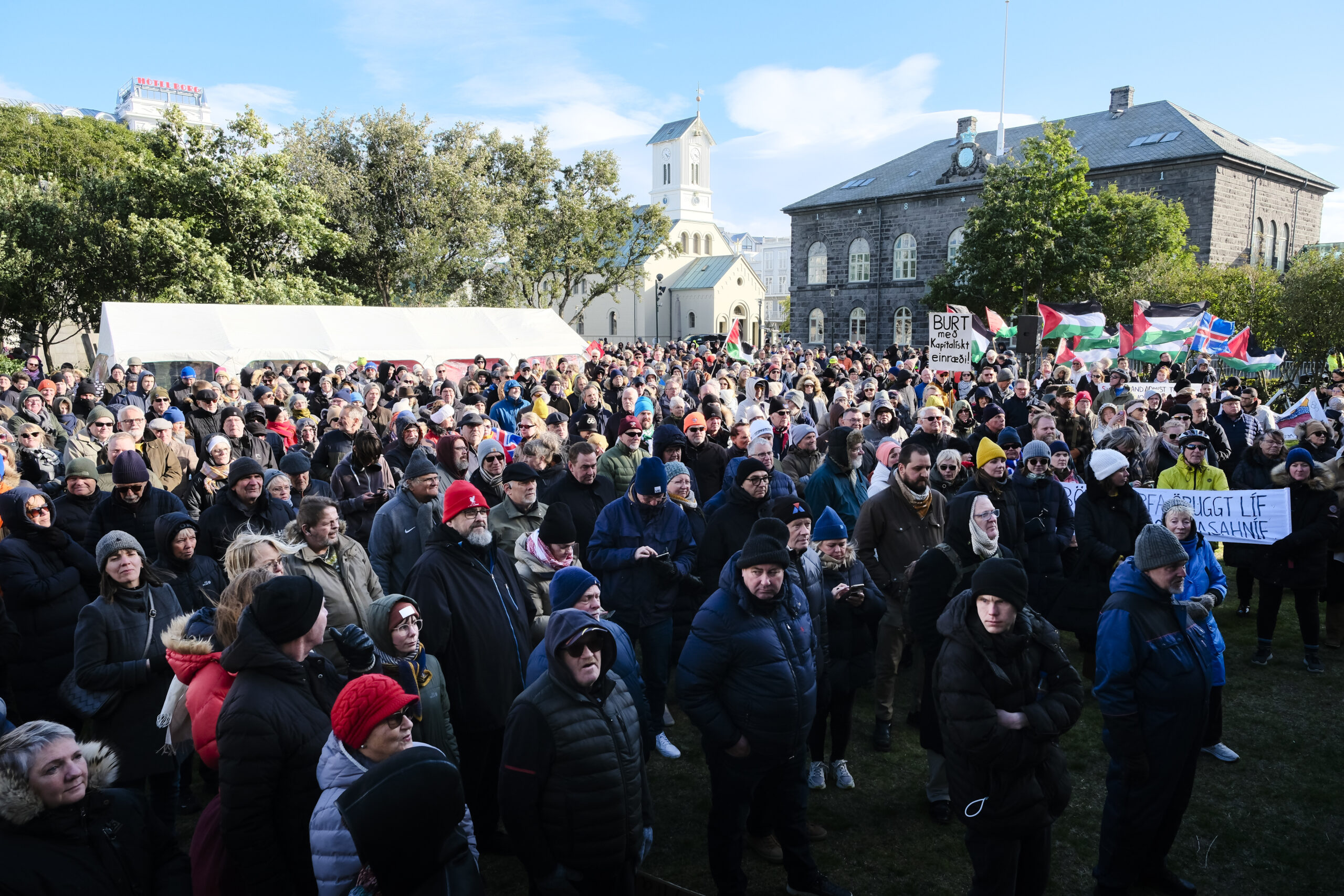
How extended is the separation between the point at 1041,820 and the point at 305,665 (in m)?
2.85

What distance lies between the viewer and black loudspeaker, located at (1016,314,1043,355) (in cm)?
1633

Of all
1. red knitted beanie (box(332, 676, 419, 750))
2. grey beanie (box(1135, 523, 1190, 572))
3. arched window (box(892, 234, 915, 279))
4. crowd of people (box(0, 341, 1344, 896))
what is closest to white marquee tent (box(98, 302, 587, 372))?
crowd of people (box(0, 341, 1344, 896))

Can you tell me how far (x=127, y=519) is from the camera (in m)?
5.50

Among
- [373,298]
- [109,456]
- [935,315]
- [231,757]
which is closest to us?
[231,757]

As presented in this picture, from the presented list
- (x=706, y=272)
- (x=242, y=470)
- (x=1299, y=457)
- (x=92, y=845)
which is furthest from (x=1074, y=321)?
(x=706, y=272)

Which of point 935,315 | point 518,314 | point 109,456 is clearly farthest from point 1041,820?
point 518,314

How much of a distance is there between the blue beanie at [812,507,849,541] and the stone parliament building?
41353 mm

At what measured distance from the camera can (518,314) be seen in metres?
25.4

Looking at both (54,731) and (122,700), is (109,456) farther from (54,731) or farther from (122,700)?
(54,731)

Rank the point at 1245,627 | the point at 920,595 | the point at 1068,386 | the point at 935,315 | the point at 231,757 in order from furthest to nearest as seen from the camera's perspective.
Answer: the point at 935,315 → the point at 1068,386 → the point at 1245,627 → the point at 920,595 → the point at 231,757

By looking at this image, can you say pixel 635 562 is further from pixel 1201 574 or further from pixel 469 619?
pixel 1201 574

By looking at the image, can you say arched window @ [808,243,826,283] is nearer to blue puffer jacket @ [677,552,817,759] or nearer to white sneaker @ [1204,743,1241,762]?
white sneaker @ [1204,743,1241,762]

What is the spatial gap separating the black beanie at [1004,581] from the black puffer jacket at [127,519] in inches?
195

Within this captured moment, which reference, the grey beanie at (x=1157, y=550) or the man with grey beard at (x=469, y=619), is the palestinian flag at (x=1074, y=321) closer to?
the grey beanie at (x=1157, y=550)
